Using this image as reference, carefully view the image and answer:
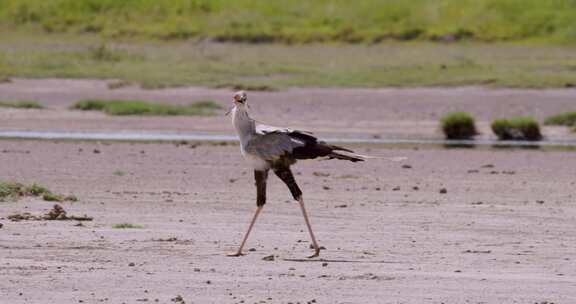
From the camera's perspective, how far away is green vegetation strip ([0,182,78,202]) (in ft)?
51.5

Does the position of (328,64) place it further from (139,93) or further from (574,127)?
(574,127)

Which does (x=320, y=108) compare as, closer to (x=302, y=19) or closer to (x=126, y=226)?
(x=126, y=226)

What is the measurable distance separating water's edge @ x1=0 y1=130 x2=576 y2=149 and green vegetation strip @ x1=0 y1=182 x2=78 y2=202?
10.6 m

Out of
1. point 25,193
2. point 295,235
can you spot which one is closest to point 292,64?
point 25,193

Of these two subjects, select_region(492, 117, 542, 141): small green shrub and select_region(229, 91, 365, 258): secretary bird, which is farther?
select_region(492, 117, 542, 141): small green shrub

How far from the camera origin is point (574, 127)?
3036 cm

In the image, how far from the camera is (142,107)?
32781mm

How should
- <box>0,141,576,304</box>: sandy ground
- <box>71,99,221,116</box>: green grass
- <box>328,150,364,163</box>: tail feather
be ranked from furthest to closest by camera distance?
<box>71,99,221,116</box>: green grass, <box>328,150,364,163</box>: tail feather, <box>0,141,576,304</box>: sandy ground

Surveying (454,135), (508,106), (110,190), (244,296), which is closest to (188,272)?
(244,296)

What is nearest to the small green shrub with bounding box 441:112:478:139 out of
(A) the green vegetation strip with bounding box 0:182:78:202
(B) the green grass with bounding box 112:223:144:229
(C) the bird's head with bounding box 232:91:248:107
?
(A) the green vegetation strip with bounding box 0:182:78:202

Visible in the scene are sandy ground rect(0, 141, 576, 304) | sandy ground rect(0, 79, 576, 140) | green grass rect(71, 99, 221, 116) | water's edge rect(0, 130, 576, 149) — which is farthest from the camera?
green grass rect(71, 99, 221, 116)

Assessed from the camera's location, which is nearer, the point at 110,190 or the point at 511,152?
the point at 110,190

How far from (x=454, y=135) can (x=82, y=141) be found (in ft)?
25.7

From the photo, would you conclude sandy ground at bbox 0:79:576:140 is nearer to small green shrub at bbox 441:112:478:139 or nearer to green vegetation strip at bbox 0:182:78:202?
small green shrub at bbox 441:112:478:139
